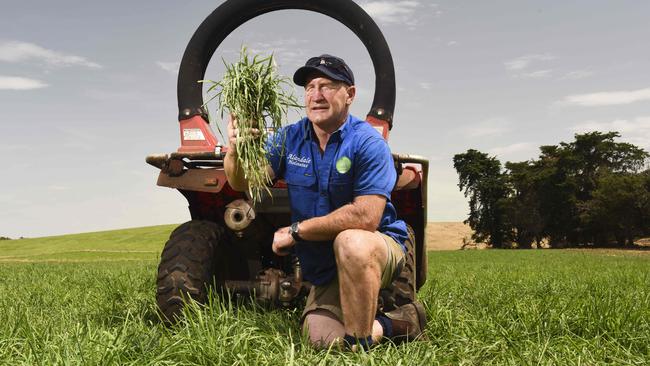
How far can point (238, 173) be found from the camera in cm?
347

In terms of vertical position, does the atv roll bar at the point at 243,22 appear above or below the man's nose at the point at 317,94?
above

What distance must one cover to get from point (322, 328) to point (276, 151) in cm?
112

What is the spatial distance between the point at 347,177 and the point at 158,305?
160cm

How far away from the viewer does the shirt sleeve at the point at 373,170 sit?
3271 mm

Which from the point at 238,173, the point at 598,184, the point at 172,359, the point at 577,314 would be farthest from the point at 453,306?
the point at 598,184

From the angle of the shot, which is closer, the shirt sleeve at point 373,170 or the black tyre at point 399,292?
the shirt sleeve at point 373,170

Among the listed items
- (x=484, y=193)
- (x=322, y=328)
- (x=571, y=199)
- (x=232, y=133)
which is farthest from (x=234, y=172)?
(x=484, y=193)

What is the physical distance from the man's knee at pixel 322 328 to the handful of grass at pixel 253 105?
2.65ft

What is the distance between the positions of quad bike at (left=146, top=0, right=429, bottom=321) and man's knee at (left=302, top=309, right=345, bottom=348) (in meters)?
0.47

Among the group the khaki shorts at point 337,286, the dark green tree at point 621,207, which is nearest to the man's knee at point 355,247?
the khaki shorts at point 337,286

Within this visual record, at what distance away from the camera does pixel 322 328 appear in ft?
11.2

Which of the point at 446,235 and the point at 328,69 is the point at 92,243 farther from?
the point at 328,69

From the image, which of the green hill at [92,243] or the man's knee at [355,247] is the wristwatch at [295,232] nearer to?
the man's knee at [355,247]

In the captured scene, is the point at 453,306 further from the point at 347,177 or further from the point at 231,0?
the point at 231,0
